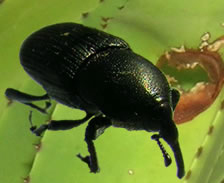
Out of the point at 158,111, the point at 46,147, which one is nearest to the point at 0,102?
the point at 46,147

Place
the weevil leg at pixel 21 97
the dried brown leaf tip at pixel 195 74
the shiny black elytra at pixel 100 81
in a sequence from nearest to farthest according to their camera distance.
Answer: the shiny black elytra at pixel 100 81 → the weevil leg at pixel 21 97 → the dried brown leaf tip at pixel 195 74

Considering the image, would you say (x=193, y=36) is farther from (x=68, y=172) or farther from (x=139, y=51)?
(x=68, y=172)

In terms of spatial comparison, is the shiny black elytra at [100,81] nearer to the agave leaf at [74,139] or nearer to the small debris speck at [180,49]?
the agave leaf at [74,139]

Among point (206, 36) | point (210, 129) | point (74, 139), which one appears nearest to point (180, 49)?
point (206, 36)

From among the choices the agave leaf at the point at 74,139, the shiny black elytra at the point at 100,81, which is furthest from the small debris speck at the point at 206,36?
the shiny black elytra at the point at 100,81

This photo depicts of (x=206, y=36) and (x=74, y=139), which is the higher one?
(x=206, y=36)

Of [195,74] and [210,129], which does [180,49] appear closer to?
[195,74]
